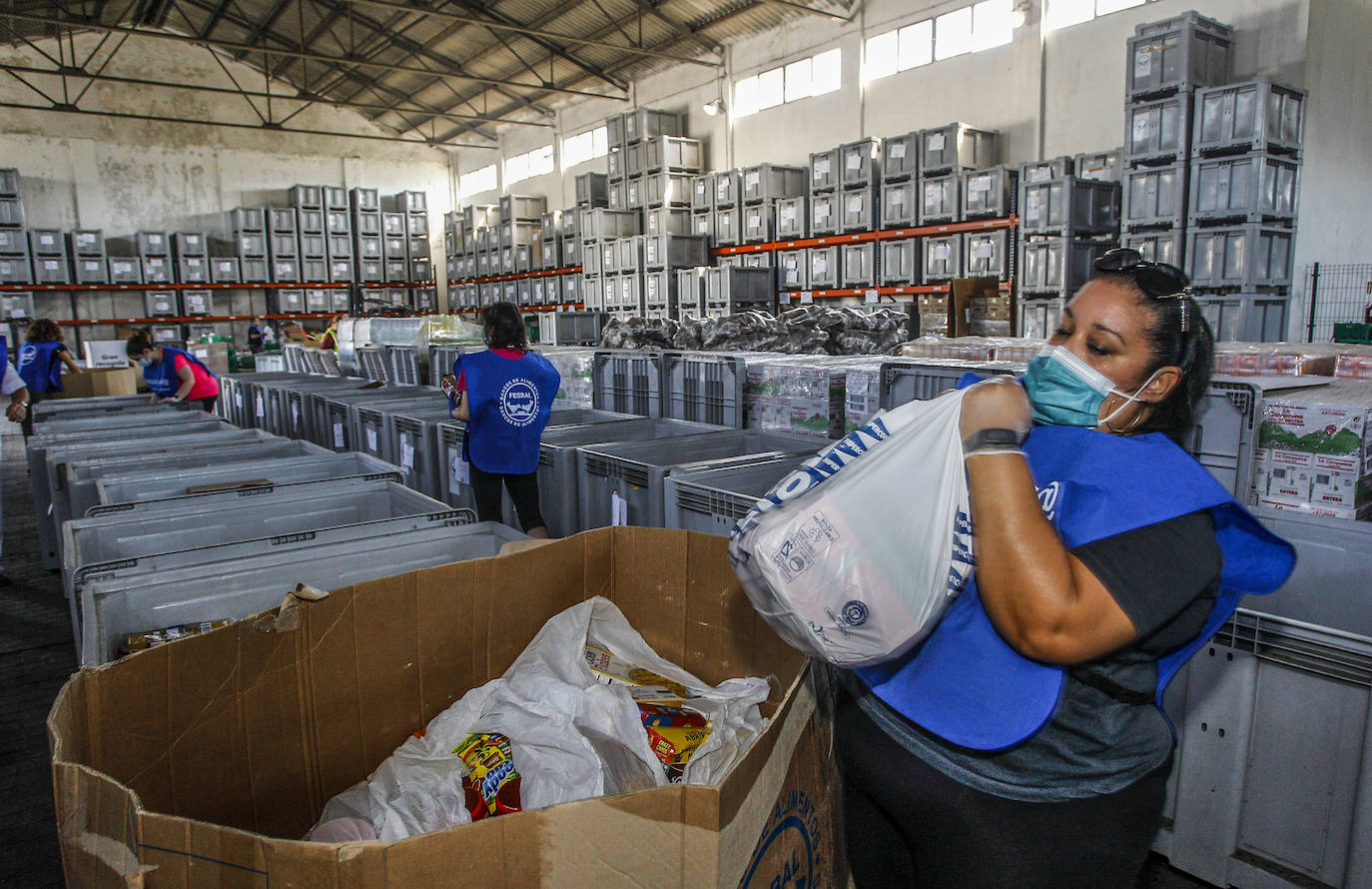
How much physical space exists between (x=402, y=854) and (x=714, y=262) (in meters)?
12.5

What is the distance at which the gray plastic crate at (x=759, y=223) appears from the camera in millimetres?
11883

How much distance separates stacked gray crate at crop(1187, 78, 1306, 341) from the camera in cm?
720

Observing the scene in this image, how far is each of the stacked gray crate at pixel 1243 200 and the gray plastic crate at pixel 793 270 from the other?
466 cm

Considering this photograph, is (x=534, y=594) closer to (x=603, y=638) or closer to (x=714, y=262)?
(x=603, y=638)

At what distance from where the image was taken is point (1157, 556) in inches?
38.1

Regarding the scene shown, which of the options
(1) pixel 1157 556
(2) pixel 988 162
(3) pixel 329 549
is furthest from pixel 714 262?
(1) pixel 1157 556

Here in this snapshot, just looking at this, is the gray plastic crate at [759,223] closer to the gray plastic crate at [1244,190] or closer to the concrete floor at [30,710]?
the gray plastic crate at [1244,190]

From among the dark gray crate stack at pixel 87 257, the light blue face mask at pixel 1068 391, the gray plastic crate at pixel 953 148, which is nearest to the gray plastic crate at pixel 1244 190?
the gray plastic crate at pixel 953 148

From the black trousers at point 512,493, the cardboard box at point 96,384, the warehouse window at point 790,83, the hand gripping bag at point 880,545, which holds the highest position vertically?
the warehouse window at point 790,83

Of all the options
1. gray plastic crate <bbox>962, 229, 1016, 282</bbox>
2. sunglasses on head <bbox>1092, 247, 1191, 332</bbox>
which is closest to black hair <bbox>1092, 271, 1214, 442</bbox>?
sunglasses on head <bbox>1092, 247, 1191, 332</bbox>

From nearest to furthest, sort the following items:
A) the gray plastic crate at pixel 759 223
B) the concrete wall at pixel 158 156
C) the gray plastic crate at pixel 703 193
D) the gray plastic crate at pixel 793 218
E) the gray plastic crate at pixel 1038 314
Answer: the gray plastic crate at pixel 1038 314, the gray plastic crate at pixel 793 218, the gray plastic crate at pixel 759 223, the gray plastic crate at pixel 703 193, the concrete wall at pixel 158 156

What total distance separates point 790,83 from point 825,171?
126 inches

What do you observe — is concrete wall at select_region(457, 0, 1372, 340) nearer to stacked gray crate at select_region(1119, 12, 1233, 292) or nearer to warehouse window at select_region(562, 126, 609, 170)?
stacked gray crate at select_region(1119, 12, 1233, 292)

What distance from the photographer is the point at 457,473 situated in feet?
13.8
